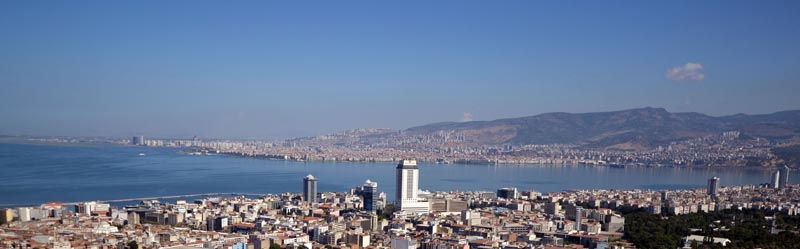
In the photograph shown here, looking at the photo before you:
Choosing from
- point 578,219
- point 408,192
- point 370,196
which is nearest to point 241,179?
point 370,196

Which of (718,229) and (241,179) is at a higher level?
(718,229)

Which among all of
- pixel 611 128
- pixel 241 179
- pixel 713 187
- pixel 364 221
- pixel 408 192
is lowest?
pixel 241 179

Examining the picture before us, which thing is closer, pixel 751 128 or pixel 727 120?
pixel 751 128

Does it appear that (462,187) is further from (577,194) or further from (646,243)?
(646,243)

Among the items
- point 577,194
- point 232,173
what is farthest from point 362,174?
point 577,194

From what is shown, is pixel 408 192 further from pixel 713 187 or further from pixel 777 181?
pixel 777 181

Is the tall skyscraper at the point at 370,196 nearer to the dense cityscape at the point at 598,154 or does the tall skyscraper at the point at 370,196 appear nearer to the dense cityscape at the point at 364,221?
the dense cityscape at the point at 364,221

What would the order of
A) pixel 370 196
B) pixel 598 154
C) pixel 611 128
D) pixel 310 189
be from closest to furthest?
pixel 370 196, pixel 310 189, pixel 598 154, pixel 611 128

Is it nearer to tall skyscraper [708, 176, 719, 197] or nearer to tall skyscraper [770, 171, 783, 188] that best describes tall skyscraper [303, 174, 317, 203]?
tall skyscraper [708, 176, 719, 197]
